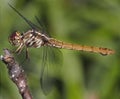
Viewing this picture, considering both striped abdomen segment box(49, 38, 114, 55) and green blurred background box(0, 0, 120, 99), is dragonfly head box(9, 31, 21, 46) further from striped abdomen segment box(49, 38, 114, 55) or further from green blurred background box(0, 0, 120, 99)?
green blurred background box(0, 0, 120, 99)

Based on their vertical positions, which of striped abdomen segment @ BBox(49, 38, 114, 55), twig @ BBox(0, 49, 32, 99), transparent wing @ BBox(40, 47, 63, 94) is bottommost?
twig @ BBox(0, 49, 32, 99)

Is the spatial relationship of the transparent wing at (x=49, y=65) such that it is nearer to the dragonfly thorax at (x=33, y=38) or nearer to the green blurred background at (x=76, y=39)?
the green blurred background at (x=76, y=39)

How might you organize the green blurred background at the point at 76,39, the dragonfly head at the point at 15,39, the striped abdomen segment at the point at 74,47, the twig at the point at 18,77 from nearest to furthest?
the twig at the point at 18,77, the dragonfly head at the point at 15,39, the striped abdomen segment at the point at 74,47, the green blurred background at the point at 76,39

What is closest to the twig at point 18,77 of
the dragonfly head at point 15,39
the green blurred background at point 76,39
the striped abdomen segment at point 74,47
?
the dragonfly head at point 15,39

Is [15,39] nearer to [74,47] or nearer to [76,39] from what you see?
[74,47]

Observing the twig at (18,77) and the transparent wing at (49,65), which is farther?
the transparent wing at (49,65)

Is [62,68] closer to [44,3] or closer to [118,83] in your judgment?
[118,83]

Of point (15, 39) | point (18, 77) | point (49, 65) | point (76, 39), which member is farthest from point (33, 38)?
point (76, 39)

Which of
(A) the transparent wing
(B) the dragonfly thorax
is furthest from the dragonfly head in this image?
(A) the transparent wing
